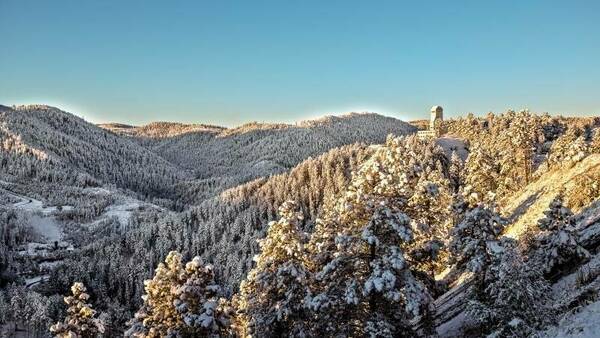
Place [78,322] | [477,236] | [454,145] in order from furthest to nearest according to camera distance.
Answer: [454,145], [78,322], [477,236]

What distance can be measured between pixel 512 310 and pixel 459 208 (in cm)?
952

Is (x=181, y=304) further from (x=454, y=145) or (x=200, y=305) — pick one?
(x=454, y=145)

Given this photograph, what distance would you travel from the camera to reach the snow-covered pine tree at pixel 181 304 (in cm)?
2558

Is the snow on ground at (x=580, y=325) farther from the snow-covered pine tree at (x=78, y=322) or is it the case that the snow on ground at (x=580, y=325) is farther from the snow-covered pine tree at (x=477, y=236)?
the snow-covered pine tree at (x=78, y=322)

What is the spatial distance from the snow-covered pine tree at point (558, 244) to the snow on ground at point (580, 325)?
9.00m

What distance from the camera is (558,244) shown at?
28.6m

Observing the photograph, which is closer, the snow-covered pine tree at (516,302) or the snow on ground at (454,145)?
the snow-covered pine tree at (516,302)

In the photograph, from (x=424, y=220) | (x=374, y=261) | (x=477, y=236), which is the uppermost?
(x=424, y=220)

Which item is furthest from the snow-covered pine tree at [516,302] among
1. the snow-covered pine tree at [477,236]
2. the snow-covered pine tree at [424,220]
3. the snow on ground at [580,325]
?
the snow-covered pine tree at [424,220]

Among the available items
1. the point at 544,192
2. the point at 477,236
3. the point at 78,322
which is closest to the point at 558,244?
the point at 477,236

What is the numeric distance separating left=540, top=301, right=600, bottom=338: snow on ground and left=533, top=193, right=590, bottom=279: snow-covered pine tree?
9.00 metres

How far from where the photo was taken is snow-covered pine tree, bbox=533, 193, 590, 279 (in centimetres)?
2841

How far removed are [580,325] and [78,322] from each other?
31.1 meters

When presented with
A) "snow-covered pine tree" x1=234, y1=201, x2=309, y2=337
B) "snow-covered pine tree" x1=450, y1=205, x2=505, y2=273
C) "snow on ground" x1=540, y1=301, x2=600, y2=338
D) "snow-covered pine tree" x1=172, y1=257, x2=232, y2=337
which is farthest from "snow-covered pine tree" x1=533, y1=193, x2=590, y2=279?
"snow-covered pine tree" x1=172, y1=257, x2=232, y2=337
